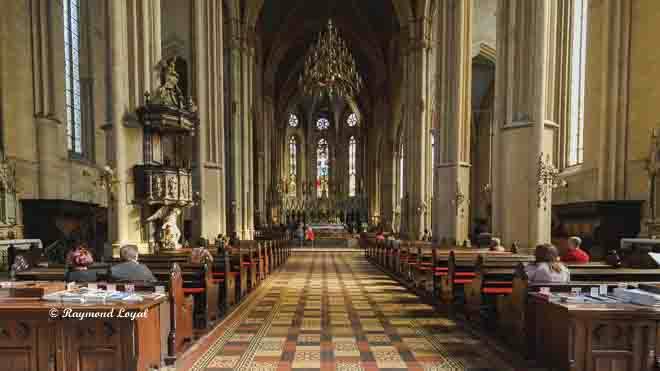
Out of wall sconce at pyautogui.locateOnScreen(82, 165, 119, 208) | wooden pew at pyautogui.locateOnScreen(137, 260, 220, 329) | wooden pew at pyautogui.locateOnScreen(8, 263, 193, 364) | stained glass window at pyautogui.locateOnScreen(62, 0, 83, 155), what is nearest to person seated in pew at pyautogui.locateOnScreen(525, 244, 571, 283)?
wooden pew at pyautogui.locateOnScreen(8, 263, 193, 364)

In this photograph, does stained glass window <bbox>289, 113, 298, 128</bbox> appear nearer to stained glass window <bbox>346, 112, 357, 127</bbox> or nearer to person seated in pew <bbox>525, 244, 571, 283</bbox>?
stained glass window <bbox>346, 112, 357, 127</bbox>

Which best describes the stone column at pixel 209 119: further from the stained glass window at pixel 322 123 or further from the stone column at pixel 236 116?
the stained glass window at pixel 322 123

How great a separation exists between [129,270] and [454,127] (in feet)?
41.9

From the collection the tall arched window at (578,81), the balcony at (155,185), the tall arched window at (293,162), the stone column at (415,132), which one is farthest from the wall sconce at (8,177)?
the tall arched window at (293,162)

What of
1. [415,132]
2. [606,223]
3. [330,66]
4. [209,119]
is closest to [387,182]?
[415,132]

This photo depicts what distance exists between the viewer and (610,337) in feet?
11.7

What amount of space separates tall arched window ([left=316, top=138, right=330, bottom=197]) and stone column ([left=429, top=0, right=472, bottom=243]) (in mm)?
28845

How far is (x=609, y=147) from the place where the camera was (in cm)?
1120

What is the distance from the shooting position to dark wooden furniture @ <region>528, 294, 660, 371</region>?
3.49 m

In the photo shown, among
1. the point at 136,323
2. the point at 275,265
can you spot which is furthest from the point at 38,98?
the point at 136,323

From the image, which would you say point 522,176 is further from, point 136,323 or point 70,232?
point 70,232

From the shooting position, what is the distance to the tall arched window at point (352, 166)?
4322cm

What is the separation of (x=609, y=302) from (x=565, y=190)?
11.4 meters

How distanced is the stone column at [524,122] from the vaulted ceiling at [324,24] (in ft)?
65.5
